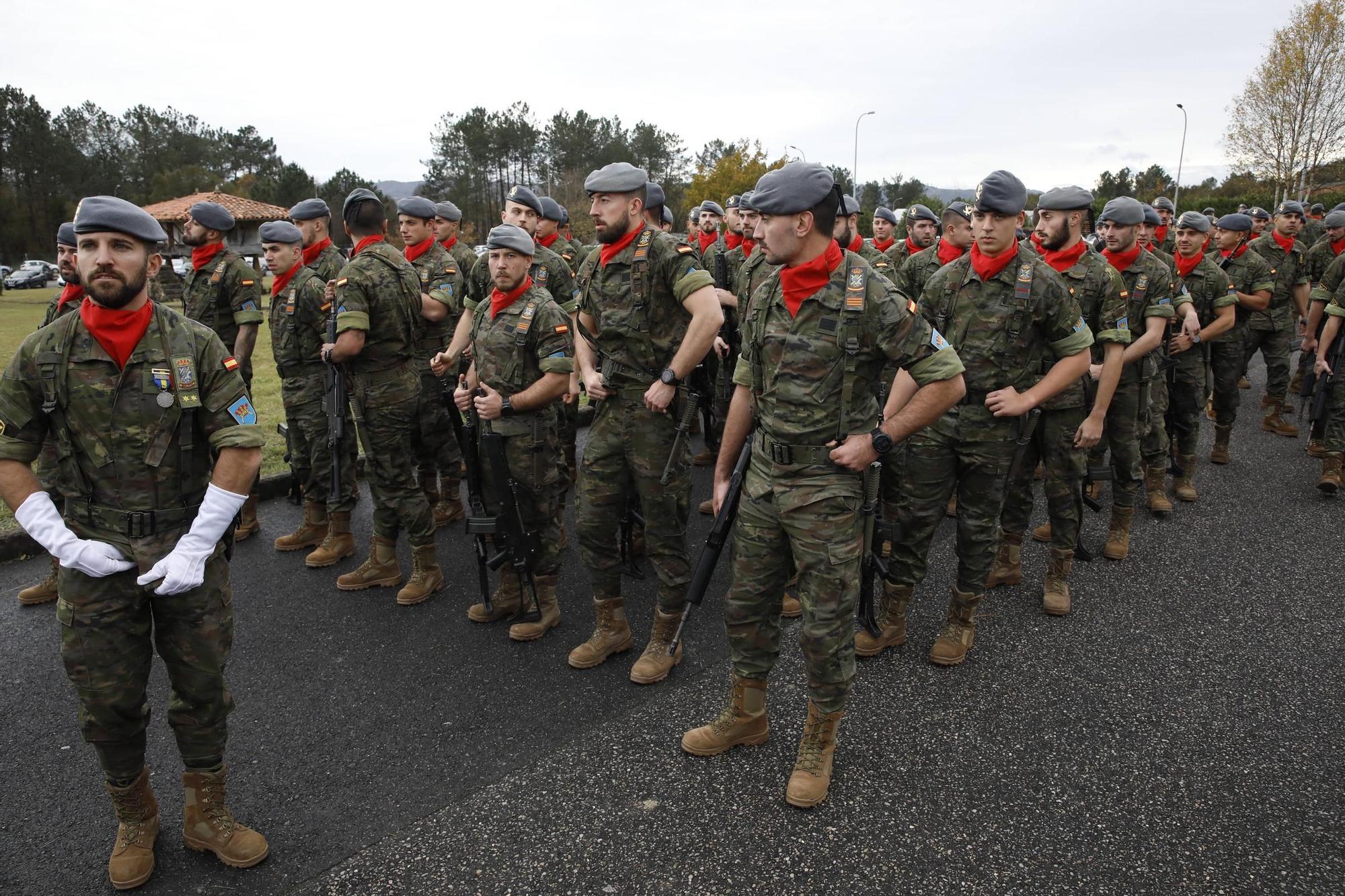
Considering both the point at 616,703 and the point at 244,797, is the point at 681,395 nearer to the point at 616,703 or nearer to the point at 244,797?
the point at 616,703

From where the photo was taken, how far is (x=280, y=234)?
5.82 metres

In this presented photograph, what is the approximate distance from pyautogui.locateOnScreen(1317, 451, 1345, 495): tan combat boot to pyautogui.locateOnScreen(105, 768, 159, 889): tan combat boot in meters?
8.72

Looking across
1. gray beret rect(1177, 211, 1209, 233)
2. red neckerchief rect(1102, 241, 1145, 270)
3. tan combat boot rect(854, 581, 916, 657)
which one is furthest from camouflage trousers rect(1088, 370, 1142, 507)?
gray beret rect(1177, 211, 1209, 233)

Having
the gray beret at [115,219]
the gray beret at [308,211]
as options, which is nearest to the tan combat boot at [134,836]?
the gray beret at [115,219]

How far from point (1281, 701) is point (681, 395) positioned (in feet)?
11.0

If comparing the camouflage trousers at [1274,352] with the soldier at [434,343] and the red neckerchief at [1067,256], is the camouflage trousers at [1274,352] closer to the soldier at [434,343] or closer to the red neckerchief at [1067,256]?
the red neckerchief at [1067,256]

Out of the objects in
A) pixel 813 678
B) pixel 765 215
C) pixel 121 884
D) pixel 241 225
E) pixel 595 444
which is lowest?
pixel 121 884

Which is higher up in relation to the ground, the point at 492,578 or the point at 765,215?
the point at 765,215

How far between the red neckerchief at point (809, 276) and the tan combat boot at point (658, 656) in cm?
191

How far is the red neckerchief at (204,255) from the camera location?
6.20m

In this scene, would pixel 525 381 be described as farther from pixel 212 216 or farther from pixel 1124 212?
pixel 1124 212

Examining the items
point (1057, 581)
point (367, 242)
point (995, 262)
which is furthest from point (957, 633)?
point (367, 242)

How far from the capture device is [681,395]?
435cm

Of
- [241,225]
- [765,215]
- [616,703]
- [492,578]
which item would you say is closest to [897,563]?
[616,703]
